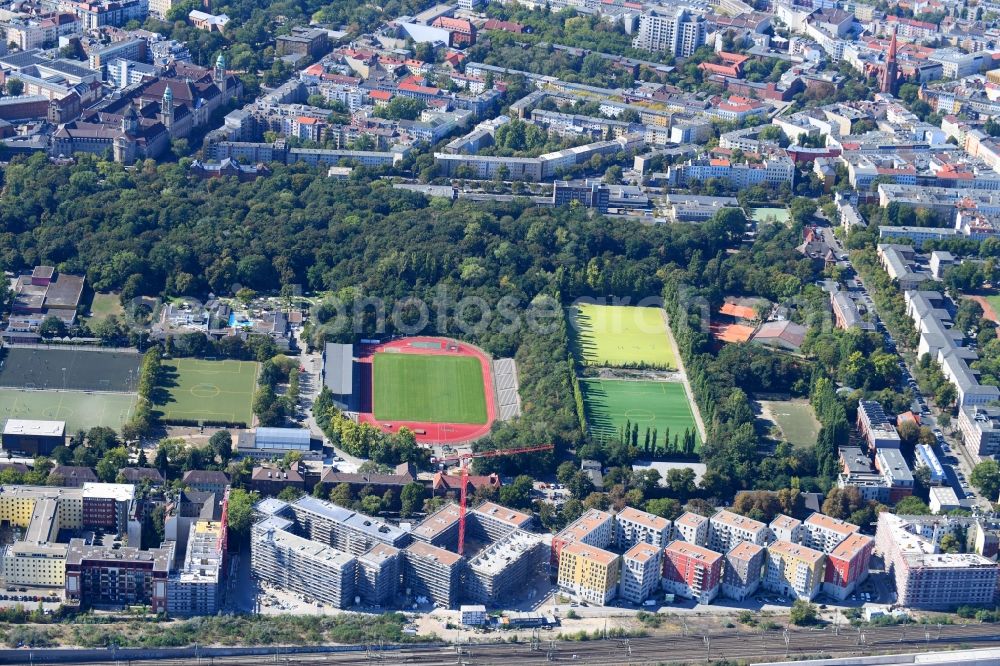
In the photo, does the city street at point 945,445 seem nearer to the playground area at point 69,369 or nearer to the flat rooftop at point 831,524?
the flat rooftop at point 831,524

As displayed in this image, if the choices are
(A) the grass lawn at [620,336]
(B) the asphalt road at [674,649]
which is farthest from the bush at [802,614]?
(A) the grass lawn at [620,336]

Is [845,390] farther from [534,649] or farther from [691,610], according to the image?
[534,649]

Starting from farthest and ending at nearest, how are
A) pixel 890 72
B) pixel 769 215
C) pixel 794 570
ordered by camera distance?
pixel 890 72 < pixel 769 215 < pixel 794 570

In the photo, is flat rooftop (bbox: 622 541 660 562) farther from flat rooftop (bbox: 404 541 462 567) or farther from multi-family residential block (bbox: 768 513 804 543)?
flat rooftop (bbox: 404 541 462 567)

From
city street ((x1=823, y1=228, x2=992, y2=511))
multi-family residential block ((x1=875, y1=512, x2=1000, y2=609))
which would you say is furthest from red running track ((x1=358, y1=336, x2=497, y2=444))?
multi-family residential block ((x1=875, y1=512, x2=1000, y2=609))

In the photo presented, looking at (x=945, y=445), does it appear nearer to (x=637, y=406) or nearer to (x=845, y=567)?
(x=637, y=406)

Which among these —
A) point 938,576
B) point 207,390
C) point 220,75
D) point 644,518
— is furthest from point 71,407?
point 220,75

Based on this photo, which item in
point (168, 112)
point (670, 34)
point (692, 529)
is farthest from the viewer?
point (670, 34)
